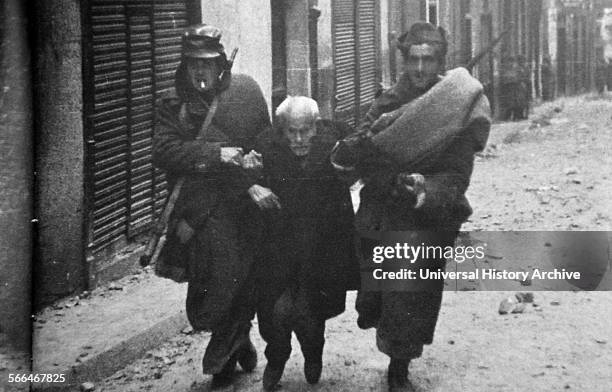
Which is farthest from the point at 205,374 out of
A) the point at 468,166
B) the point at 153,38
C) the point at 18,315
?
the point at 153,38

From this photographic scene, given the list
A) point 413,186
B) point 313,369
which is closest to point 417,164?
point 413,186

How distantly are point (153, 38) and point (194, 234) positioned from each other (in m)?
1.96

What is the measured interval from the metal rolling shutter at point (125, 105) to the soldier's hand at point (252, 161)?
4.71ft

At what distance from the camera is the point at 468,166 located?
12.7ft

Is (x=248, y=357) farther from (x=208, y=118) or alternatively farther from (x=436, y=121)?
(x=436, y=121)

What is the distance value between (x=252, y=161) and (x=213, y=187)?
0.22m

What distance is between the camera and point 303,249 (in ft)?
13.4

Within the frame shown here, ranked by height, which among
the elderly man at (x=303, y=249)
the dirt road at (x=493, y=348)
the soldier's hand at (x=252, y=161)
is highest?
the soldier's hand at (x=252, y=161)

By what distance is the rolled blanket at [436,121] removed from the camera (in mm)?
3756

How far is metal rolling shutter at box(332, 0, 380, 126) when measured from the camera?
8617mm

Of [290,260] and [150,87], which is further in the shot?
[150,87]

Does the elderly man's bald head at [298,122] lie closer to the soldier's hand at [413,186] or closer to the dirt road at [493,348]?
the soldier's hand at [413,186]

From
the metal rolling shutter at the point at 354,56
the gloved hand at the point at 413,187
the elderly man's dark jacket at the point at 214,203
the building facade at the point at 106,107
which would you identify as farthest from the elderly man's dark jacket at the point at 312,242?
the metal rolling shutter at the point at 354,56

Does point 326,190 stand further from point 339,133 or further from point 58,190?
point 58,190
